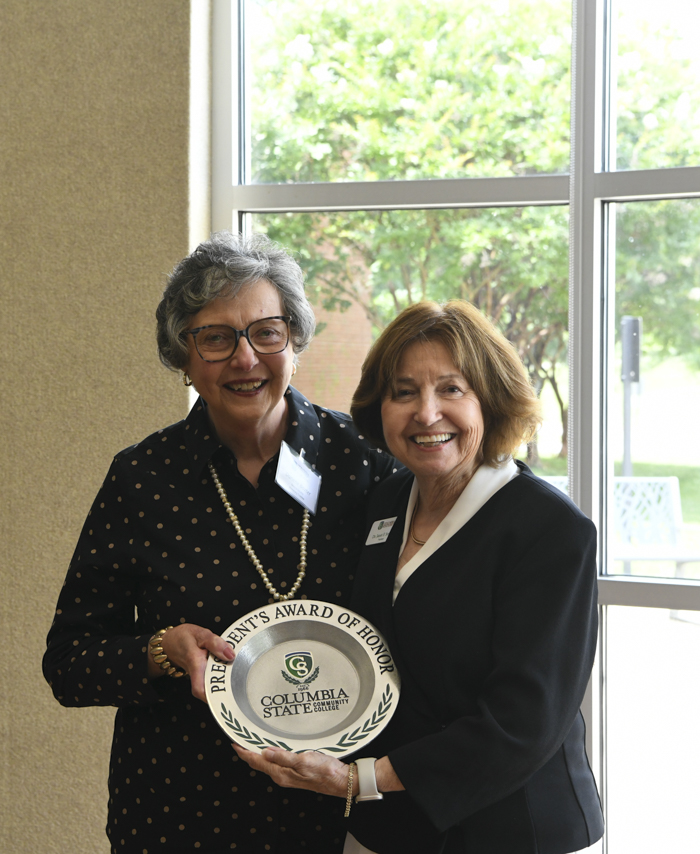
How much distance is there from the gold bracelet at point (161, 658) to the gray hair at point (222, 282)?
0.53 metres

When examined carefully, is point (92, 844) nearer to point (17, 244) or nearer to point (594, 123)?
point (17, 244)

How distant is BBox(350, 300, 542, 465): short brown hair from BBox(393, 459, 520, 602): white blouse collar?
3 cm

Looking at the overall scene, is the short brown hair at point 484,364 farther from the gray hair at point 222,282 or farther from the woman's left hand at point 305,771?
the woman's left hand at point 305,771

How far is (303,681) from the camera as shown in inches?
57.7

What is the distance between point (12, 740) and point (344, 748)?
1786 mm

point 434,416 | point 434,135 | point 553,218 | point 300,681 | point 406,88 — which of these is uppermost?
point 406,88

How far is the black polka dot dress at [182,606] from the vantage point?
1.54 meters

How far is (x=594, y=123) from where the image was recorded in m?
2.32

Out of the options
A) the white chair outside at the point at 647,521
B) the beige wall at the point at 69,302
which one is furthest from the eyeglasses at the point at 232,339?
the white chair outside at the point at 647,521

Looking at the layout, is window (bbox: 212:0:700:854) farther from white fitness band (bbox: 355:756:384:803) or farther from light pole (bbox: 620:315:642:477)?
white fitness band (bbox: 355:756:384:803)

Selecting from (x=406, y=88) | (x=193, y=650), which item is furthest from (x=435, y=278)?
(x=193, y=650)

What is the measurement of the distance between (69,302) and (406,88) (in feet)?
4.08

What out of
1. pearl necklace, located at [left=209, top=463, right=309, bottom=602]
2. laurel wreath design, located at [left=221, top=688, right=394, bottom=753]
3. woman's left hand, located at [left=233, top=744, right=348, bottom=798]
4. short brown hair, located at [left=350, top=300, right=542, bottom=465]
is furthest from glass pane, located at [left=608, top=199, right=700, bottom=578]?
woman's left hand, located at [left=233, top=744, right=348, bottom=798]

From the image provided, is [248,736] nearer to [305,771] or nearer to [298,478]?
[305,771]
